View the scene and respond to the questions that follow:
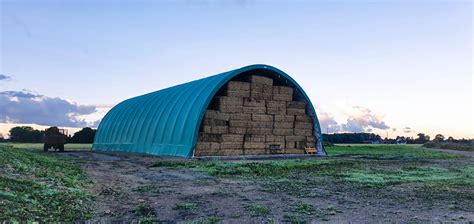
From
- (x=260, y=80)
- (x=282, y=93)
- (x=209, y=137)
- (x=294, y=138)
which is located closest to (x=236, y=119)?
(x=209, y=137)

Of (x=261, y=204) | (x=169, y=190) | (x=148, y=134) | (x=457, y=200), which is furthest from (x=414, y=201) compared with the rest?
(x=148, y=134)

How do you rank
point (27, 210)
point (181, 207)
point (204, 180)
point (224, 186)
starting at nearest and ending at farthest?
1. point (27, 210)
2. point (181, 207)
3. point (224, 186)
4. point (204, 180)

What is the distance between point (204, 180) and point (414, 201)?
17.3 feet

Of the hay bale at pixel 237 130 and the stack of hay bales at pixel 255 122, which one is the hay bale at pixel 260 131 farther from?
the hay bale at pixel 237 130

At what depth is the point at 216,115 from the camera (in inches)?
827

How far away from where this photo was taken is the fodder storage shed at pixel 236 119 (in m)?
20.4

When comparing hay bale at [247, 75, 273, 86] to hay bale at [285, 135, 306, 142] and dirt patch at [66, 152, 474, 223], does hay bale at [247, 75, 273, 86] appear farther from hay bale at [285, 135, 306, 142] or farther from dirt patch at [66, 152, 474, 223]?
dirt patch at [66, 152, 474, 223]

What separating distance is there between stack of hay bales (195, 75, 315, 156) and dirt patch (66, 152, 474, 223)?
10114mm

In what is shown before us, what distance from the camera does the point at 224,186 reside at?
376 inches

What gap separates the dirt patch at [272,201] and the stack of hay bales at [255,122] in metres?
10.1

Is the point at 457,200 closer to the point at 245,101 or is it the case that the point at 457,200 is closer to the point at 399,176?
the point at 399,176

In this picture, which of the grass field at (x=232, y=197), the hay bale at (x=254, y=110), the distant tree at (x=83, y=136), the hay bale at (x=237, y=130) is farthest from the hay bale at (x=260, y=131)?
the distant tree at (x=83, y=136)

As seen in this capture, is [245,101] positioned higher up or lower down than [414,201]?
higher up

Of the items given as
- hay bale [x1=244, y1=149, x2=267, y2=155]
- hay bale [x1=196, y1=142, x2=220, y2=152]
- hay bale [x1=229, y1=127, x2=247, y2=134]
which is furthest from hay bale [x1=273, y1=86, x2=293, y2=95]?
hay bale [x1=196, y1=142, x2=220, y2=152]
